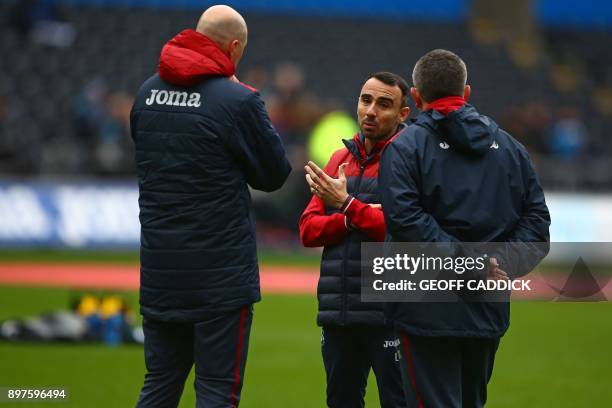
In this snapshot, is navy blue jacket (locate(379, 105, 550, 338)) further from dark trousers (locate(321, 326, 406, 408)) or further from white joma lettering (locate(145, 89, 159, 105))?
white joma lettering (locate(145, 89, 159, 105))

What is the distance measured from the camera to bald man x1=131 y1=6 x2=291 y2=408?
18.8 ft

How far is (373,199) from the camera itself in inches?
244

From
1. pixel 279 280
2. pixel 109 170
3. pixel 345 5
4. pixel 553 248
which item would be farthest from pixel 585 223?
pixel 345 5

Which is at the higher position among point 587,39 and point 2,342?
point 587,39

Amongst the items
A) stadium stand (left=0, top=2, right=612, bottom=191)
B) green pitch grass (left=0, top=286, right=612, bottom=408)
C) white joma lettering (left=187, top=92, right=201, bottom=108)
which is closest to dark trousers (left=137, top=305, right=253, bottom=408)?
white joma lettering (left=187, top=92, right=201, bottom=108)

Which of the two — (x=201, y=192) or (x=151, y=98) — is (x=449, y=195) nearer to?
(x=201, y=192)

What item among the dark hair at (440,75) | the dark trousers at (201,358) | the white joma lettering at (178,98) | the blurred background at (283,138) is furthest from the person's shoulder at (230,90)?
the blurred background at (283,138)

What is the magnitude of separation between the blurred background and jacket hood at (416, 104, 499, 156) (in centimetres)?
407

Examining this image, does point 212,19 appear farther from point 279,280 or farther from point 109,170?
point 109,170

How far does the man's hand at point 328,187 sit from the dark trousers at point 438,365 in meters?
0.96

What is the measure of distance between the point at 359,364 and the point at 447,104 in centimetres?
175

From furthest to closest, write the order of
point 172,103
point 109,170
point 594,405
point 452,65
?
point 109,170 → point 594,405 → point 172,103 → point 452,65

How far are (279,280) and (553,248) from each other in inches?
212

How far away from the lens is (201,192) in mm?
5762
